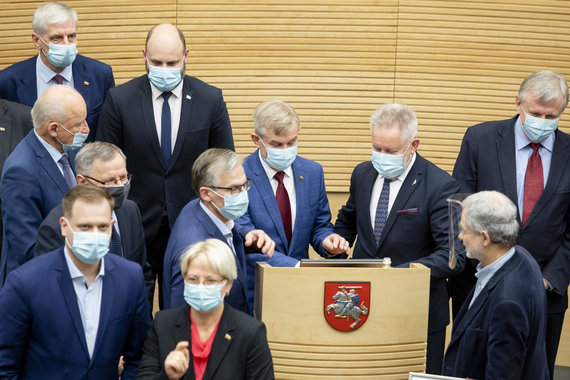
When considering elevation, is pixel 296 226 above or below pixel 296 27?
below

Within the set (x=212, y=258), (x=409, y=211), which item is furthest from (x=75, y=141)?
(x=409, y=211)

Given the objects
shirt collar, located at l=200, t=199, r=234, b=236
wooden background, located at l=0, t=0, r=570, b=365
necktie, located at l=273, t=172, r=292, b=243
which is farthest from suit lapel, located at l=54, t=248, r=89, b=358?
wooden background, located at l=0, t=0, r=570, b=365

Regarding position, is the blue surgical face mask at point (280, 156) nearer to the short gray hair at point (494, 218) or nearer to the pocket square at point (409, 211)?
the pocket square at point (409, 211)

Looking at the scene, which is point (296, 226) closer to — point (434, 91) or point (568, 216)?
point (568, 216)

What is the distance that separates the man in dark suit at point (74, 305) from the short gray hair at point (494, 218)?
1467mm

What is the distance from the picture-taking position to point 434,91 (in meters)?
6.21

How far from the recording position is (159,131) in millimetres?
4457

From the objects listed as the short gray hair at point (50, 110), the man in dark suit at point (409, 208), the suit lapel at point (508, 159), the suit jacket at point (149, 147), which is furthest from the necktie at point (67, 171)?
the suit lapel at point (508, 159)

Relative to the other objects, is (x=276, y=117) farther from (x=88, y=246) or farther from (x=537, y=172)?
(x=537, y=172)

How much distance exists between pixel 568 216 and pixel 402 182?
99 centimetres

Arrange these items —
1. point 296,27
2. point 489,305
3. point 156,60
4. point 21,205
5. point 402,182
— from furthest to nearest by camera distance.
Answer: point 296,27 → point 156,60 → point 402,182 → point 21,205 → point 489,305

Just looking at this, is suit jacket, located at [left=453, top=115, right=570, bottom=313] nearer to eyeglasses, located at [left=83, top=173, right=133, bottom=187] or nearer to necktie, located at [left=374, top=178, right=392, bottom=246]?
necktie, located at [left=374, top=178, right=392, bottom=246]

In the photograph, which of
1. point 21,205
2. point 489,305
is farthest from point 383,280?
point 21,205

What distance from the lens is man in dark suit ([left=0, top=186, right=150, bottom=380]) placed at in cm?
300
